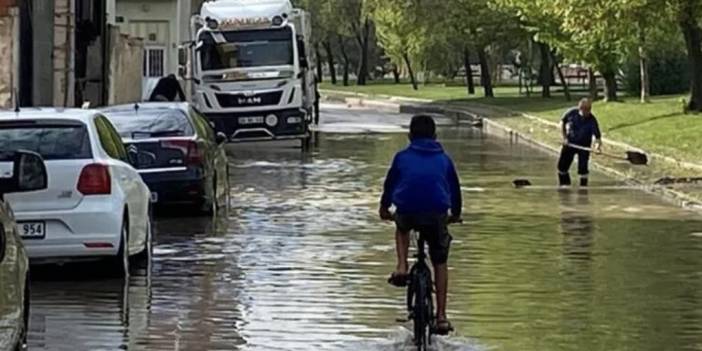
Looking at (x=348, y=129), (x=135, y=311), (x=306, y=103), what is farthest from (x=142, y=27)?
(x=135, y=311)

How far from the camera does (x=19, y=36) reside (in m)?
31.8

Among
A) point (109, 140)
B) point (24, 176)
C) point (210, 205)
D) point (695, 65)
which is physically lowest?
point (210, 205)

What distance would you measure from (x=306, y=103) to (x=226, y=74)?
2.54m

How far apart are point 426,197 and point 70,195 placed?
454cm

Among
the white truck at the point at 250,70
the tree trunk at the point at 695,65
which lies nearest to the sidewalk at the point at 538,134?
the tree trunk at the point at 695,65

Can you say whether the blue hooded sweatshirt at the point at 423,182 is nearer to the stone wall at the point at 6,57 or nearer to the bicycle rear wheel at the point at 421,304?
the bicycle rear wheel at the point at 421,304

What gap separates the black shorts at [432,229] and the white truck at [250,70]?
2721 cm

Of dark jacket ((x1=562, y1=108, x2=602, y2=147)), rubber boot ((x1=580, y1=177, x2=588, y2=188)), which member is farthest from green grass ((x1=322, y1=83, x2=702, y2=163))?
rubber boot ((x1=580, y1=177, x2=588, y2=188))

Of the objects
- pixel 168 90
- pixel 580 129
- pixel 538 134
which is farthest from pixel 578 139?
pixel 538 134

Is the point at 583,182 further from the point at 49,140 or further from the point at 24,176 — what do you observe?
the point at 24,176

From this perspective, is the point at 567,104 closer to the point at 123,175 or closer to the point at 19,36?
the point at 19,36

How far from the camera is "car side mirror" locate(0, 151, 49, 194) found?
31.6ft

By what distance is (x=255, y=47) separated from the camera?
126 feet

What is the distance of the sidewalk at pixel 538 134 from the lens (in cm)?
2670
